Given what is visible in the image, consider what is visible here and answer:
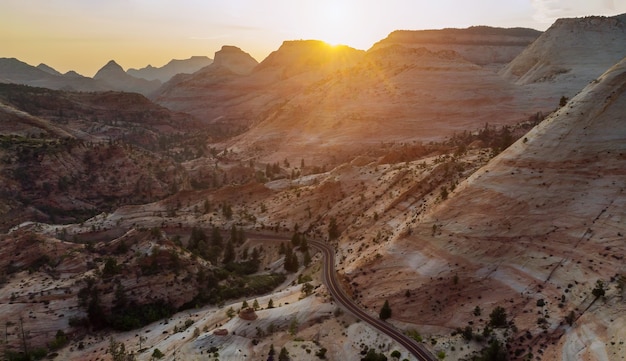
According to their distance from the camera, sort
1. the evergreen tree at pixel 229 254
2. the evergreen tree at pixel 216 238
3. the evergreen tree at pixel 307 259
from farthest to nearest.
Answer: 1. the evergreen tree at pixel 216 238
2. the evergreen tree at pixel 229 254
3. the evergreen tree at pixel 307 259

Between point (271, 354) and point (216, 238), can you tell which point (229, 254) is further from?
point (271, 354)

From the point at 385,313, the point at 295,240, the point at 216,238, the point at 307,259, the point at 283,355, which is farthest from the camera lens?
the point at 216,238

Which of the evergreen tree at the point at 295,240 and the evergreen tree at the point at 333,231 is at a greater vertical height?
the evergreen tree at the point at 333,231

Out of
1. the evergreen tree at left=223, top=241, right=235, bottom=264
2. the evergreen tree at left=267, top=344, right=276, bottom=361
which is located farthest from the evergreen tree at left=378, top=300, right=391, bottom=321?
the evergreen tree at left=223, top=241, right=235, bottom=264

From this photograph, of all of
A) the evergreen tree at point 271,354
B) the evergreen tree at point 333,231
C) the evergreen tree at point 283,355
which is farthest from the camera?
the evergreen tree at point 333,231

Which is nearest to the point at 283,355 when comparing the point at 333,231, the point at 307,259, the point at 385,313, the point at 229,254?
the point at 385,313

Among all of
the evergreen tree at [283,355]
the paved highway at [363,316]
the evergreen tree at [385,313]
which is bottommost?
the evergreen tree at [283,355]

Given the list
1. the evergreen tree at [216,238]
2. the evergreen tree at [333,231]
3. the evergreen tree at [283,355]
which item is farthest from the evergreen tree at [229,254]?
the evergreen tree at [283,355]

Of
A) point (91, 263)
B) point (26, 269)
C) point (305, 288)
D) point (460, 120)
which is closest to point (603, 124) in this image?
point (305, 288)

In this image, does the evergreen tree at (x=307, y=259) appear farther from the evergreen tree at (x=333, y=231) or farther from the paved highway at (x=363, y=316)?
the evergreen tree at (x=333, y=231)
